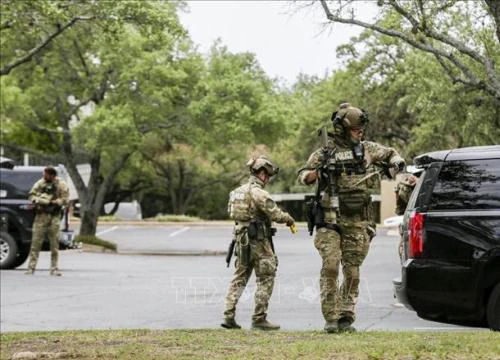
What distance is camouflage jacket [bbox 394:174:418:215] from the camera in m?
12.0

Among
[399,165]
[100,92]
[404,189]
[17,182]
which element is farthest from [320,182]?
[100,92]

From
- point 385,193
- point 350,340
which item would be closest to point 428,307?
point 350,340

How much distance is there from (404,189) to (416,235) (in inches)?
131

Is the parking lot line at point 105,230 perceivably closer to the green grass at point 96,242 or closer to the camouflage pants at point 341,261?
the green grass at point 96,242

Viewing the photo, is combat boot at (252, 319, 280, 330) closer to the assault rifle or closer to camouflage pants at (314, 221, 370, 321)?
camouflage pants at (314, 221, 370, 321)

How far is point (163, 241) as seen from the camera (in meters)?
35.5

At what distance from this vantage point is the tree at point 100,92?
3006 cm

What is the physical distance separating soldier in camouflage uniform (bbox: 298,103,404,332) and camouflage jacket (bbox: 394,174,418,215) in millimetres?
2449

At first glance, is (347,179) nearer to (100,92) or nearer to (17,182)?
(17,182)

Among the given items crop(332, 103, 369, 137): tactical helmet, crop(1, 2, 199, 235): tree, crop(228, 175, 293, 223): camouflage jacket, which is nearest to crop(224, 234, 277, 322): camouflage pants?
crop(228, 175, 293, 223): camouflage jacket

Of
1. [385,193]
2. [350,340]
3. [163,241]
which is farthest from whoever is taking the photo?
[385,193]

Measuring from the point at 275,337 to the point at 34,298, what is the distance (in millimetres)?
7651

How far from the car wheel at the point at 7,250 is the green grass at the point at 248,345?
11848 mm

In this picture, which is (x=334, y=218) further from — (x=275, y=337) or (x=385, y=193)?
(x=385, y=193)
